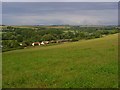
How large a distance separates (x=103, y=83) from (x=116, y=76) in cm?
153

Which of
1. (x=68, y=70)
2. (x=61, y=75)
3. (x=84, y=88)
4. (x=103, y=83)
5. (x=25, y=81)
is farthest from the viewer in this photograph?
(x=68, y=70)

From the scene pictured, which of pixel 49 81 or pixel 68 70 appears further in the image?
pixel 68 70

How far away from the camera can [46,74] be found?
1194 cm

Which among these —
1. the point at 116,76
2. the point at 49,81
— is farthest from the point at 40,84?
the point at 116,76

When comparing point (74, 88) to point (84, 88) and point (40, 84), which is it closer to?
point (84, 88)

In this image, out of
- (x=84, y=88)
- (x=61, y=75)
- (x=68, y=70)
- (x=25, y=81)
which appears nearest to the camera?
(x=84, y=88)

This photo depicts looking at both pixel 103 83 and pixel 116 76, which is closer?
pixel 103 83

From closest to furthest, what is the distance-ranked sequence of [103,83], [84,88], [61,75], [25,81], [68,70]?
[84,88] → [103,83] → [25,81] → [61,75] → [68,70]

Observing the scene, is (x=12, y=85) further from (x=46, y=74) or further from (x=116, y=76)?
(x=116, y=76)

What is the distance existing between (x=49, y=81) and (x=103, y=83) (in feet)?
6.83

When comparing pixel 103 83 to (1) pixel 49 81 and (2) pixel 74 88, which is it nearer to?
(2) pixel 74 88

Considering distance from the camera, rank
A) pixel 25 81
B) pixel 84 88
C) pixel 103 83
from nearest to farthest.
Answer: pixel 84 88, pixel 103 83, pixel 25 81

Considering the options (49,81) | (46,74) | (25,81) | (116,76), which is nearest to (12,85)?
(25,81)

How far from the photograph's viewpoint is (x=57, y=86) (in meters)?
9.38
